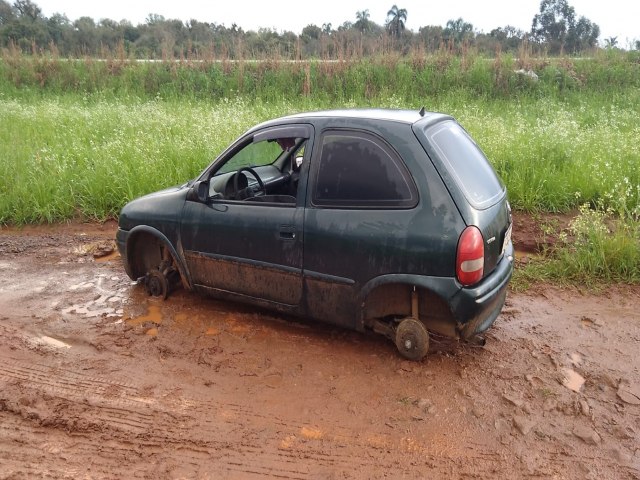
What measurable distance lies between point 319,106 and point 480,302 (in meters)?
9.55

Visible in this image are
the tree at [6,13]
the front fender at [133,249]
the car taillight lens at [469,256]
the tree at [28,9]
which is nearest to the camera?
the car taillight lens at [469,256]

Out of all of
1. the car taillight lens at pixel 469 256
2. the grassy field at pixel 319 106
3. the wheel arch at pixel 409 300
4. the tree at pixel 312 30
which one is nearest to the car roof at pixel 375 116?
the car taillight lens at pixel 469 256

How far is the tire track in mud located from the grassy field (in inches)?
127

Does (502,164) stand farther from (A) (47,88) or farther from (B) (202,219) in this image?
(A) (47,88)

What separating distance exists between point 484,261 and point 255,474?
195 cm

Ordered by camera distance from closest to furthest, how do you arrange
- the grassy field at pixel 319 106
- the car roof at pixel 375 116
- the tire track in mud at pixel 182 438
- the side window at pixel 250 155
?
the tire track in mud at pixel 182 438 < the car roof at pixel 375 116 < the side window at pixel 250 155 < the grassy field at pixel 319 106

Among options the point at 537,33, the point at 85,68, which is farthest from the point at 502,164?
the point at 537,33

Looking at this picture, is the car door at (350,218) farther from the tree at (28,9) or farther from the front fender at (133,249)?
the tree at (28,9)

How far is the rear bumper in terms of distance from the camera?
11.6 ft

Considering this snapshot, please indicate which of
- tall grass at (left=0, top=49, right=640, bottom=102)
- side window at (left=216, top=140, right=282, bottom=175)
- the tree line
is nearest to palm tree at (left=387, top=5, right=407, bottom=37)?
the tree line

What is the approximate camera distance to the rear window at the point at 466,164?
12.1 feet

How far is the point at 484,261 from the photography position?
359 centimetres

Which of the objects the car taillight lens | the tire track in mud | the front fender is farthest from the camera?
the front fender

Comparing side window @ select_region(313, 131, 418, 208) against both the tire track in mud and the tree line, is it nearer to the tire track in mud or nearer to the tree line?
the tire track in mud
